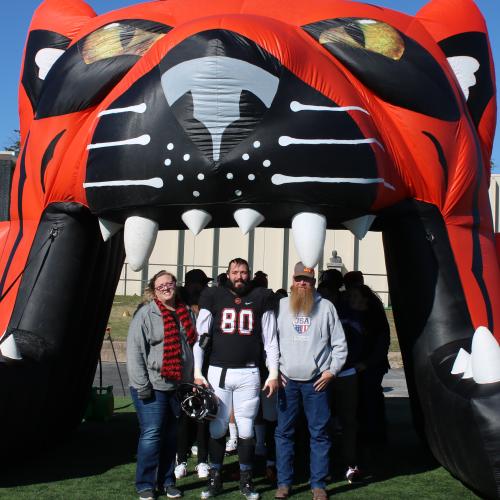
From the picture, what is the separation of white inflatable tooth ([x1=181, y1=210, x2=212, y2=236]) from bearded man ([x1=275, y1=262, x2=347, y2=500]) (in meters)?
0.74

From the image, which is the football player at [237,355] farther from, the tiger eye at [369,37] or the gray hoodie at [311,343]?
the tiger eye at [369,37]

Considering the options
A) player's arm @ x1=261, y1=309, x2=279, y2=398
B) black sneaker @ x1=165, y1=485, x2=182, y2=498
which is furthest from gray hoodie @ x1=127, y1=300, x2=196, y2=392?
black sneaker @ x1=165, y1=485, x2=182, y2=498

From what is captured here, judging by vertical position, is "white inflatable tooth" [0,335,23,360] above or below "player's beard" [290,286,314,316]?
below

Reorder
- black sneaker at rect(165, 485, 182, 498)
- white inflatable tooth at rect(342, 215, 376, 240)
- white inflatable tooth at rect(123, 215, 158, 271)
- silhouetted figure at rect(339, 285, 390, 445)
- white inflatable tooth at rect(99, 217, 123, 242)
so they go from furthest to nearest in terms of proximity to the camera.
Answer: silhouetted figure at rect(339, 285, 390, 445), black sneaker at rect(165, 485, 182, 498), white inflatable tooth at rect(99, 217, 123, 242), white inflatable tooth at rect(342, 215, 376, 240), white inflatable tooth at rect(123, 215, 158, 271)

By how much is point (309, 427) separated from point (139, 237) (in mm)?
1539

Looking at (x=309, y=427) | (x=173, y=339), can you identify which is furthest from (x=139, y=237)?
(x=309, y=427)

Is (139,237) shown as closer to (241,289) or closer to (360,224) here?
A: (241,289)

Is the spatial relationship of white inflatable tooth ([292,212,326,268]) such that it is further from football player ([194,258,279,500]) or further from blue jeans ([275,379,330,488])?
blue jeans ([275,379,330,488])

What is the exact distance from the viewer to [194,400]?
16.1 ft

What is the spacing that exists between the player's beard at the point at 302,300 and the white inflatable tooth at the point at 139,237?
0.97 meters

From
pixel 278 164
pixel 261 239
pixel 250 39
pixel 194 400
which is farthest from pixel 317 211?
pixel 261 239

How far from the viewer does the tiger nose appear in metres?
4.27

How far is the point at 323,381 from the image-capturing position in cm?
495

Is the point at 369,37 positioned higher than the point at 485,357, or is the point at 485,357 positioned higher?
the point at 369,37
